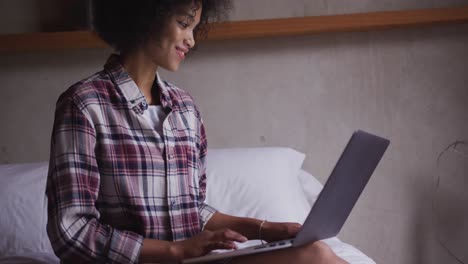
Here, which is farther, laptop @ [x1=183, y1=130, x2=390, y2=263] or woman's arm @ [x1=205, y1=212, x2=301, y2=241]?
woman's arm @ [x1=205, y1=212, x2=301, y2=241]

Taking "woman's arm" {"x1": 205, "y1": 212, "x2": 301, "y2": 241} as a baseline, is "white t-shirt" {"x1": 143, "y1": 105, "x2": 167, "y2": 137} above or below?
above

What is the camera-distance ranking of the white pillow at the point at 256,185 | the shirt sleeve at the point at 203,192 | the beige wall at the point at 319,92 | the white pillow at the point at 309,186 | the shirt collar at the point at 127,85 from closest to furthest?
the shirt collar at the point at 127,85
the shirt sleeve at the point at 203,192
the white pillow at the point at 256,185
the white pillow at the point at 309,186
the beige wall at the point at 319,92

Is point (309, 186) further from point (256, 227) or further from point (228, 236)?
point (228, 236)

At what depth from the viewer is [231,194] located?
5.96 feet

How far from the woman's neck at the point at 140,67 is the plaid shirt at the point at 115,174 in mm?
29

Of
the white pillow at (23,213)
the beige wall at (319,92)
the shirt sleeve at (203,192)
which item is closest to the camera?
the shirt sleeve at (203,192)

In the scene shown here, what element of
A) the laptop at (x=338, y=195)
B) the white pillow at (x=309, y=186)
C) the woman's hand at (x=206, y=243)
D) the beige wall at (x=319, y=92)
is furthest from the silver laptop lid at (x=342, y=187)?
the beige wall at (x=319, y=92)

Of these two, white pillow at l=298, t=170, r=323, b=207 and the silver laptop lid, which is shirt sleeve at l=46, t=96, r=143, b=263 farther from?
white pillow at l=298, t=170, r=323, b=207

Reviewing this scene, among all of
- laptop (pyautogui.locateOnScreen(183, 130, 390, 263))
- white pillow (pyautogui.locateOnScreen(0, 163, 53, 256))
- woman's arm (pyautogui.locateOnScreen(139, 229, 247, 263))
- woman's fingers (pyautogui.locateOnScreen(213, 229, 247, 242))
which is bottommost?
white pillow (pyautogui.locateOnScreen(0, 163, 53, 256))

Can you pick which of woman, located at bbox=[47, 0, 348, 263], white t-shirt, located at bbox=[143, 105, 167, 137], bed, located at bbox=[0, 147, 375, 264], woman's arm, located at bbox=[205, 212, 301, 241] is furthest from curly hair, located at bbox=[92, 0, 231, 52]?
bed, located at bbox=[0, 147, 375, 264]

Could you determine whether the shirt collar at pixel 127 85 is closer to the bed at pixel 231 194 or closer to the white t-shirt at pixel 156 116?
the white t-shirt at pixel 156 116

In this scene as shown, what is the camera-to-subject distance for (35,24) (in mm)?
2164

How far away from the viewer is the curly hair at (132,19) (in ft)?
4.21

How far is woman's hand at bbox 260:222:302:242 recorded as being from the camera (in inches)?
51.0
